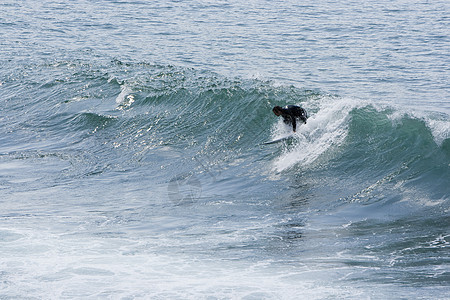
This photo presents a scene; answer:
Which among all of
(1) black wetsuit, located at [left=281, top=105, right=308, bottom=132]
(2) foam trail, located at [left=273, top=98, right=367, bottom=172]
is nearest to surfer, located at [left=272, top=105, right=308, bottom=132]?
(1) black wetsuit, located at [left=281, top=105, right=308, bottom=132]

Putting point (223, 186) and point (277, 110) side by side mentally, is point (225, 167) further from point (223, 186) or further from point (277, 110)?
point (277, 110)

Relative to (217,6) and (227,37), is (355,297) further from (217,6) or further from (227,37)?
(217,6)

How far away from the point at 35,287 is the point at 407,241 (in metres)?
5.57

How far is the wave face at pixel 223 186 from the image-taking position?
9.12m

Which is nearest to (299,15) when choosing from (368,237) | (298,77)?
(298,77)

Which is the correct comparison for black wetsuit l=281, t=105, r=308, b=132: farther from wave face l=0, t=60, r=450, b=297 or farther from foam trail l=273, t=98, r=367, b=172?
wave face l=0, t=60, r=450, b=297

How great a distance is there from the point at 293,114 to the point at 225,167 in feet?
6.65

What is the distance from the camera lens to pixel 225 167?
14727mm

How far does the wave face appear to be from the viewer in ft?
29.9

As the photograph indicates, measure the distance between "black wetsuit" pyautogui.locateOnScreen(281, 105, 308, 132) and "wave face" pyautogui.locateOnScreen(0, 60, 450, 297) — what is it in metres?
0.73

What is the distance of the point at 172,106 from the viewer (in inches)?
780

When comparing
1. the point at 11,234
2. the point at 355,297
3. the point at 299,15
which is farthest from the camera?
the point at 299,15

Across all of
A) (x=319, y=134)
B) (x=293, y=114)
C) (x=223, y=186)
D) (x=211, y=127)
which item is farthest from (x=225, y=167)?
(x=211, y=127)

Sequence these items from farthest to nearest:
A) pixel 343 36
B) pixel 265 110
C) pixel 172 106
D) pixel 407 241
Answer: pixel 343 36, pixel 172 106, pixel 265 110, pixel 407 241
